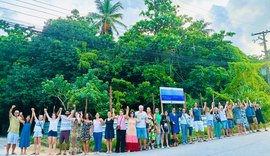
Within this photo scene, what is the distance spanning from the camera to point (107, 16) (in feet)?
102

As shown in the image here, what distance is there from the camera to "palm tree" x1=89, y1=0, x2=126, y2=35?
101 ft

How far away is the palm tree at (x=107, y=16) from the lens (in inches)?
1213

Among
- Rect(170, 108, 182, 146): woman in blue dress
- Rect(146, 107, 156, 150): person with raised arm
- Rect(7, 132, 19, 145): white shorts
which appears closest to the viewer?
Rect(7, 132, 19, 145): white shorts

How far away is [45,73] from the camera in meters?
22.6

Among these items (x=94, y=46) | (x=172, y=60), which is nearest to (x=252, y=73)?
(x=172, y=60)

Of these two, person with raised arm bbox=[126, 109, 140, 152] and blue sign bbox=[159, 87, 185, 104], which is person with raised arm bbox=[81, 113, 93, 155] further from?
blue sign bbox=[159, 87, 185, 104]

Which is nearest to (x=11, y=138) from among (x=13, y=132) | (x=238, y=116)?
(x=13, y=132)

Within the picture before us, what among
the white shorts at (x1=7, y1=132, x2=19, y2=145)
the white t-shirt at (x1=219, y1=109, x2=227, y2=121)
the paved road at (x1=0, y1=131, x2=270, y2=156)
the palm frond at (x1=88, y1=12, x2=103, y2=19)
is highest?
the palm frond at (x1=88, y1=12, x2=103, y2=19)

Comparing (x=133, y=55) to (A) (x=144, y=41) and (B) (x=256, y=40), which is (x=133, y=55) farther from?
(B) (x=256, y=40)

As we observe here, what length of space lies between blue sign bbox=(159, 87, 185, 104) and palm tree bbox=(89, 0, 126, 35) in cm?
1804

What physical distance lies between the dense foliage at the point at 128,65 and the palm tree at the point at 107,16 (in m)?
4.71

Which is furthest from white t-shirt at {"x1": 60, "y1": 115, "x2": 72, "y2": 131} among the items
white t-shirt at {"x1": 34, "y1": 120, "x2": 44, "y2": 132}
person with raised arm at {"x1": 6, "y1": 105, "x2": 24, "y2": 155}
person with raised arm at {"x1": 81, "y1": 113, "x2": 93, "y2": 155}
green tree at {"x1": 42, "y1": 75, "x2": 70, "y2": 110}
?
green tree at {"x1": 42, "y1": 75, "x2": 70, "y2": 110}

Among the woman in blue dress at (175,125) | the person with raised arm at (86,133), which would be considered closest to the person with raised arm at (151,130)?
the woman in blue dress at (175,125)

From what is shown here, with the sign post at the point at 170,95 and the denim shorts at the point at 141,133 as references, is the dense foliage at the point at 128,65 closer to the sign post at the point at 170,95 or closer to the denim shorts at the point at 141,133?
the sign post at the point at 170,95
